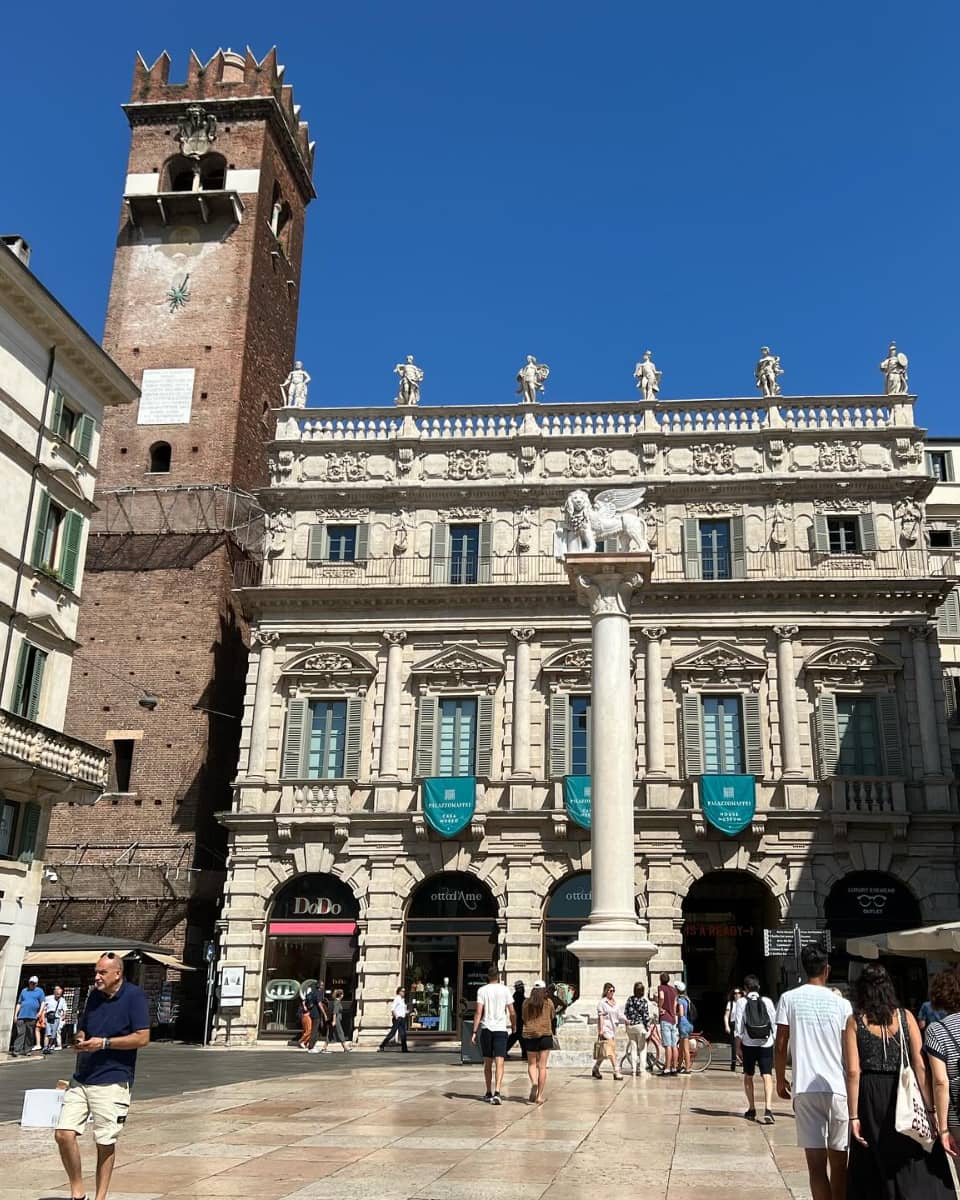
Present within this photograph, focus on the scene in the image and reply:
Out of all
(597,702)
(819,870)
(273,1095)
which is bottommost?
(273,1095)

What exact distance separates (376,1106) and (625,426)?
2653cm

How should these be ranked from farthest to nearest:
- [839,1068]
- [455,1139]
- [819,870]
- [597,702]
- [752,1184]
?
[819,870] < [597,702] < [455,1139] < [752,1184] < [839,1068]

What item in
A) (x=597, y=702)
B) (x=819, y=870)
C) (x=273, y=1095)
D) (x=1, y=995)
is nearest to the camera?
(x=273, y=1095)

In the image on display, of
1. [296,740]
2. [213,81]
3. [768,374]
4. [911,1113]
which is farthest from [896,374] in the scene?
[911,1113]

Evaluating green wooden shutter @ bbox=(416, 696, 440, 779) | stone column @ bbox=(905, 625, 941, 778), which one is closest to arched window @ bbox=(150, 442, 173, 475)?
green wooden shutter @ bbox=(416, 696, 440, 779)

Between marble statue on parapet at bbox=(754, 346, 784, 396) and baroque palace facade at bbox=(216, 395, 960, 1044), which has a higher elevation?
marble statue on parapet at bbox=(754, 346, 784, 396)

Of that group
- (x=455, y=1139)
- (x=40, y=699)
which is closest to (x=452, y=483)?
(x=40, y=699)

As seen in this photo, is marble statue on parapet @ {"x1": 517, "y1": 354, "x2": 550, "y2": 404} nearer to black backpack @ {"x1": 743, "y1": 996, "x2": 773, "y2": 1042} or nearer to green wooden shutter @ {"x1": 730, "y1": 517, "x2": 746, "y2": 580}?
green wooden shutter @ {"x1": 730, "y1": 517, "x2": 746, "y2": 580}

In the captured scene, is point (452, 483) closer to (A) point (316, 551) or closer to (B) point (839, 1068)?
(A) point (316, 551)

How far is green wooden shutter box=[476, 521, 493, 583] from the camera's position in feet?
122

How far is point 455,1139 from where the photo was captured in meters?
12.5

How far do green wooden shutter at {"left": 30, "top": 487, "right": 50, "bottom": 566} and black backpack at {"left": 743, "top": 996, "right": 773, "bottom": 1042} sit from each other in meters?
21.3

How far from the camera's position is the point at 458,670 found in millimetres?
36375

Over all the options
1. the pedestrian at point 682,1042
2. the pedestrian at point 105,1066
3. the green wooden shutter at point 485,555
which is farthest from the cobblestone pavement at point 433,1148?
the green wooden shutter at point 485,555
